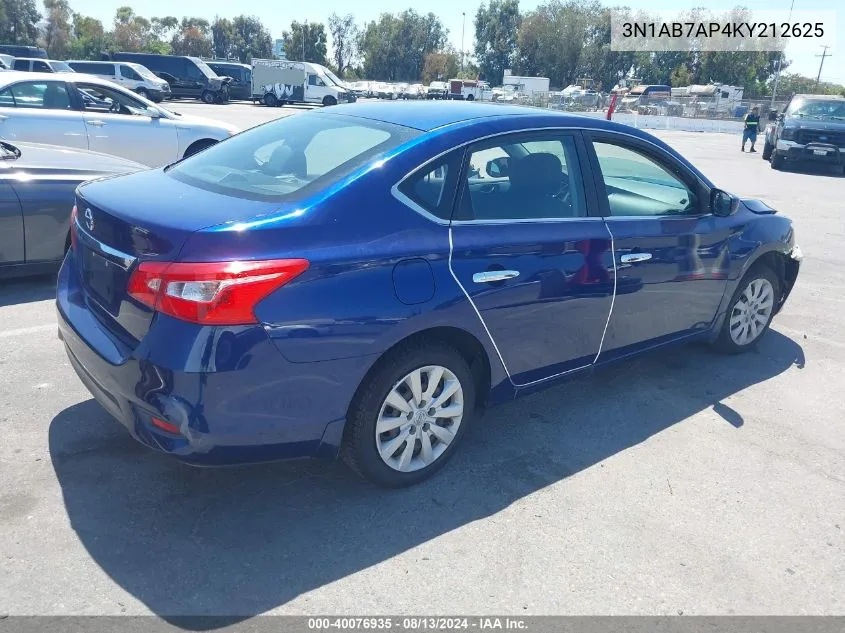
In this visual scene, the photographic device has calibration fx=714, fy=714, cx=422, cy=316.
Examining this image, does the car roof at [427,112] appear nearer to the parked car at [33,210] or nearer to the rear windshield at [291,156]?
the rear windshield at [291,156]

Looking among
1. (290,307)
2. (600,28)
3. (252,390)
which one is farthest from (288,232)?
(600,28)

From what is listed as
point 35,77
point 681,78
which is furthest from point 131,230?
point 681,78

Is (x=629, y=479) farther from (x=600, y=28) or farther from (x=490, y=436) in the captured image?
(x=600, y=28)

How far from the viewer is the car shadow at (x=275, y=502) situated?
2650mm

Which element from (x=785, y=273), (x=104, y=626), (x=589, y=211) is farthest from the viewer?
(x=785, y=273)

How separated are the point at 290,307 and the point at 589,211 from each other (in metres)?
1.83

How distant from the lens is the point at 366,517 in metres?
3.08

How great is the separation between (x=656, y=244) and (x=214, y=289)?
2.57 meters

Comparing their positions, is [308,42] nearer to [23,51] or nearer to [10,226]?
[23,51]

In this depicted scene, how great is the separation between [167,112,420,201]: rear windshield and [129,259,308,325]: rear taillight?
0.48 meters

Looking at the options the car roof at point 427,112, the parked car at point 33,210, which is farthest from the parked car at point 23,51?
the car roof at point 427,112

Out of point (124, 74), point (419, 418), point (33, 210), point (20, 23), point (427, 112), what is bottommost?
point (419, 418)

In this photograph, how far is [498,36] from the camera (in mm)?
104312

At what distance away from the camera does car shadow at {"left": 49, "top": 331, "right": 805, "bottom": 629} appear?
265cm
